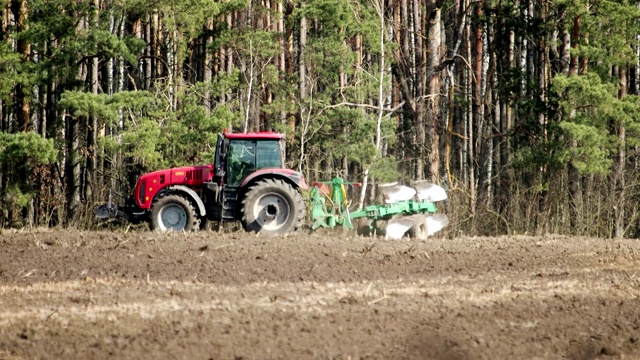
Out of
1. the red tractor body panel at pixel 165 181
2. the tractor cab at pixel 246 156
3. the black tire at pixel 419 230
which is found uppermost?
the tractor cab at pixel 246 156

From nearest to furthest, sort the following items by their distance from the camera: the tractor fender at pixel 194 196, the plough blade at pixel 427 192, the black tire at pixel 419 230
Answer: the tractor fender at pixel 194 196 < the black tire at pixel 419 230 < the plough blade at pixel 427 192

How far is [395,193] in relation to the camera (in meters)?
20.1

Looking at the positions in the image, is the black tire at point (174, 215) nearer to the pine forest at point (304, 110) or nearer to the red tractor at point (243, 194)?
the red tractor at point (243, 194)

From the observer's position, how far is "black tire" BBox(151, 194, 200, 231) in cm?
1842

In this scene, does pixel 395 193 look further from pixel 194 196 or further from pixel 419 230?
pixel 194 196

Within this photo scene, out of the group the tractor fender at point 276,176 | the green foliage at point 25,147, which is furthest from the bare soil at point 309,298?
the green foliage at point 25,147

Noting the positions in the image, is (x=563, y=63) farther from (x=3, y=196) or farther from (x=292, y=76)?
(x=3, y=196)

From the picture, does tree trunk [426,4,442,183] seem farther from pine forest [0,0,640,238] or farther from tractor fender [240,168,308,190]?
tractor fender [240,168,308,190]

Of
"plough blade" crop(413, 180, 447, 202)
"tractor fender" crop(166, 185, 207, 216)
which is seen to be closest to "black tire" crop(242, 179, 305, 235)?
"tractor fender" crop(166, 185, 207, 216)

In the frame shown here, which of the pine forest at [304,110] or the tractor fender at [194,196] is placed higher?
the pine forest at [304,110]

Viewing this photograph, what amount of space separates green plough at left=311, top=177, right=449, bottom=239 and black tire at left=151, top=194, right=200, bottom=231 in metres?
2.28

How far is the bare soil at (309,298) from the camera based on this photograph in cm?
847

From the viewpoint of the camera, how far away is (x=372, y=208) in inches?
778

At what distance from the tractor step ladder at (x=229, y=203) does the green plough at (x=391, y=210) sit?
1498mm
